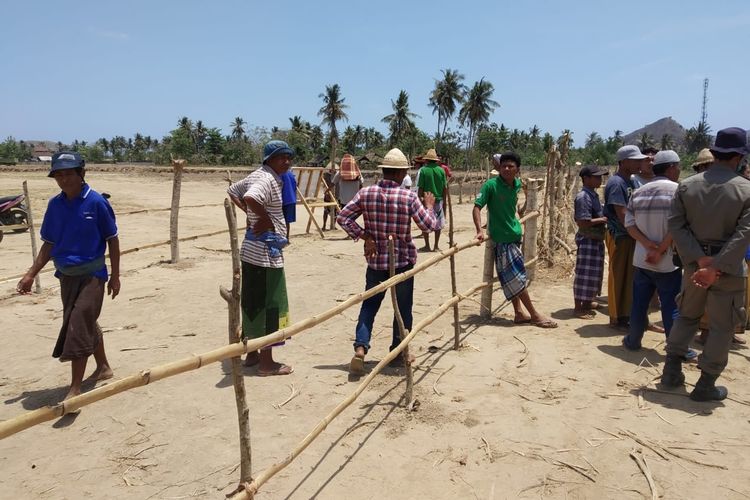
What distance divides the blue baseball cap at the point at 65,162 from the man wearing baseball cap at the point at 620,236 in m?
3.97

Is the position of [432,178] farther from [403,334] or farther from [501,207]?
[403,334]

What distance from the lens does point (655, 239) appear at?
4.05m

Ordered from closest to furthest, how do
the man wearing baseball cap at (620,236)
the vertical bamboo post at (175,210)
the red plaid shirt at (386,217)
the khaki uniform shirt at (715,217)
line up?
the khaki uniform shirt at (715,217)
the red plaid shirt at (386,217)
the man wearing baseball cap at (620,236)
the vertical bamboo post at (175,210)

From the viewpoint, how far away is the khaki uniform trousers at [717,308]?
327 cm

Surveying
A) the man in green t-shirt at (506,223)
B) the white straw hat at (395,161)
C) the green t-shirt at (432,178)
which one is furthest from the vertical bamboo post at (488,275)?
the green t-shirt at (432,178)

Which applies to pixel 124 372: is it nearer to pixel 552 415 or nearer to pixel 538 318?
pixel 552 415

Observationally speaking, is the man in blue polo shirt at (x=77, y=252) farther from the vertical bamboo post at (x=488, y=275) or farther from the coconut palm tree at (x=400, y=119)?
the coconut palm tree at (x=400, y=119)

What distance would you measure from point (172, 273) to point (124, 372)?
3523 mm

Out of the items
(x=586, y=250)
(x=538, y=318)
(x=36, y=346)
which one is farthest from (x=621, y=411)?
(x=36, y=346)

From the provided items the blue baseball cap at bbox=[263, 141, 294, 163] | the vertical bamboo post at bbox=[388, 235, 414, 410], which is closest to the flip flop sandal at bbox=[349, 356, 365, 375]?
the vertical bamboo post at bbox=[388, 235, 414, 410]

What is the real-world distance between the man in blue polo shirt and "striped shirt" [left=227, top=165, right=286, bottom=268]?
82 cm

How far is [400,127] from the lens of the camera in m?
48.4

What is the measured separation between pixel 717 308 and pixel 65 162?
3991 millimetres

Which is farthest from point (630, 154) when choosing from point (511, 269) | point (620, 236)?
point (511, 269)
